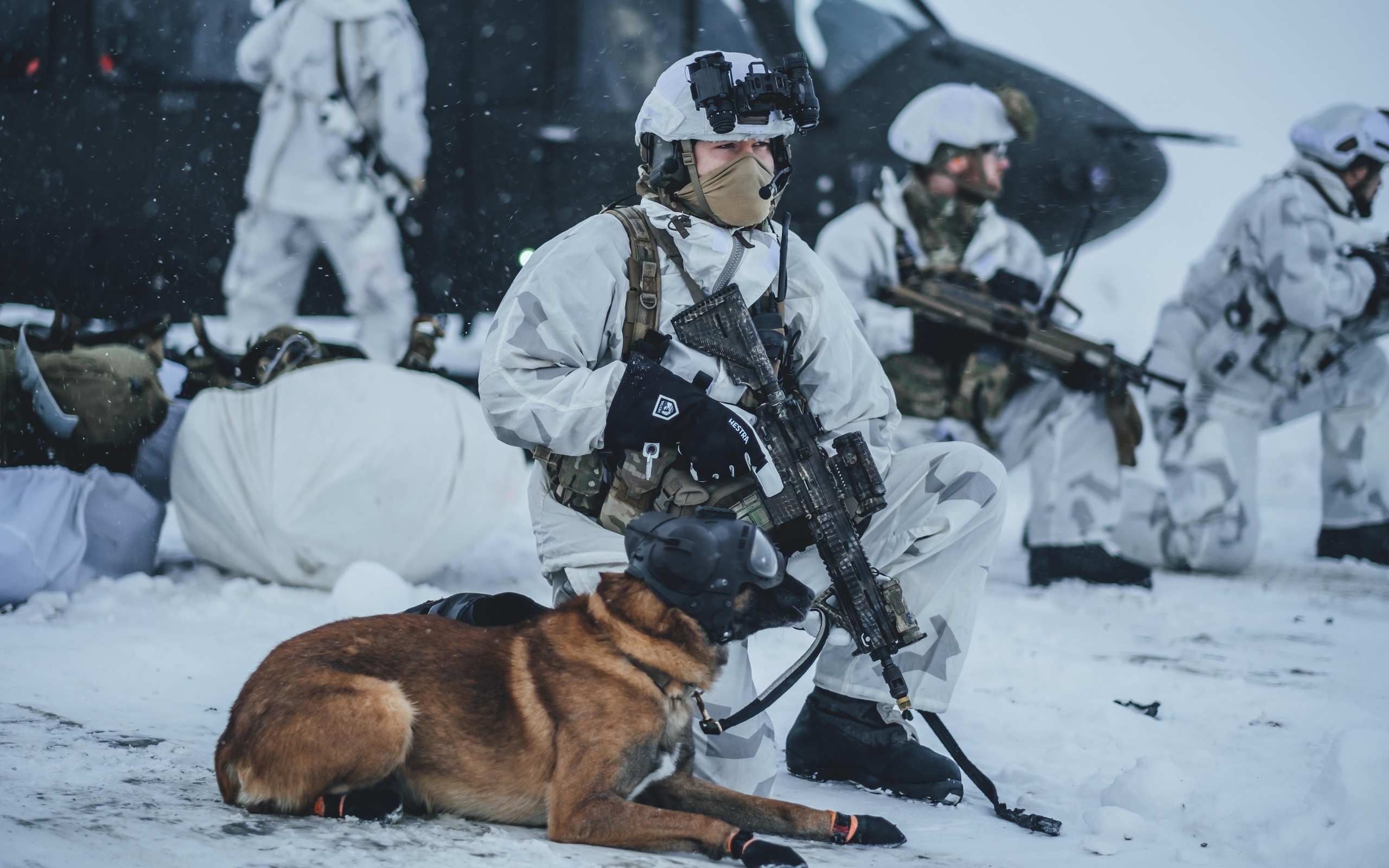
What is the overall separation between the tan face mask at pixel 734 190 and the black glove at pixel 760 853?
136 cm

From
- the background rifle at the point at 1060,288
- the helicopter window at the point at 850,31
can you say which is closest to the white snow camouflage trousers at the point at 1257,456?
→ the background rifle at the point at 1060,288

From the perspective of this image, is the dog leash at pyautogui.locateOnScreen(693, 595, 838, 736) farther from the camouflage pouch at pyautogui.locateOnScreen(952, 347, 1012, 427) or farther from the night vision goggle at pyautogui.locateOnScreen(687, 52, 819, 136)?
the camouflage pouch at pyautogui.locateOnScreen(952, 347, 1012, 427)

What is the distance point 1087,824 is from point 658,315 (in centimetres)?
137

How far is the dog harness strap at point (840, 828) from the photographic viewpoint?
221 cm

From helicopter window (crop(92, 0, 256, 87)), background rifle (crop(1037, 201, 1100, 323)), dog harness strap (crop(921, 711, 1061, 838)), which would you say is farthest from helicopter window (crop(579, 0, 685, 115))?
dog harness strap (crop(921, 711, 1061, 838))

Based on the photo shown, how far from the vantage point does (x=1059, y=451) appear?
5461mm

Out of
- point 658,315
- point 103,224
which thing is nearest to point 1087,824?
point 658,315

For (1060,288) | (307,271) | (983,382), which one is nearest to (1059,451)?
(983,382)

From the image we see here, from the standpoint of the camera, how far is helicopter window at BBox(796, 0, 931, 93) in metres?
6.54

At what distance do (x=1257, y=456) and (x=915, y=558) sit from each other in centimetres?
392

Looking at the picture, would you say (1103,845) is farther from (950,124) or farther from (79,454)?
(950,124)

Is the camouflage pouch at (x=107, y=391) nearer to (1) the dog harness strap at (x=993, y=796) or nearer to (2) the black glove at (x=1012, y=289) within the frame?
(1) the dog harness strap at (x=993, y=796)

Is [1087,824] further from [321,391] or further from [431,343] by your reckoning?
[431,343]

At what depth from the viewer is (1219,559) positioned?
230 inches
